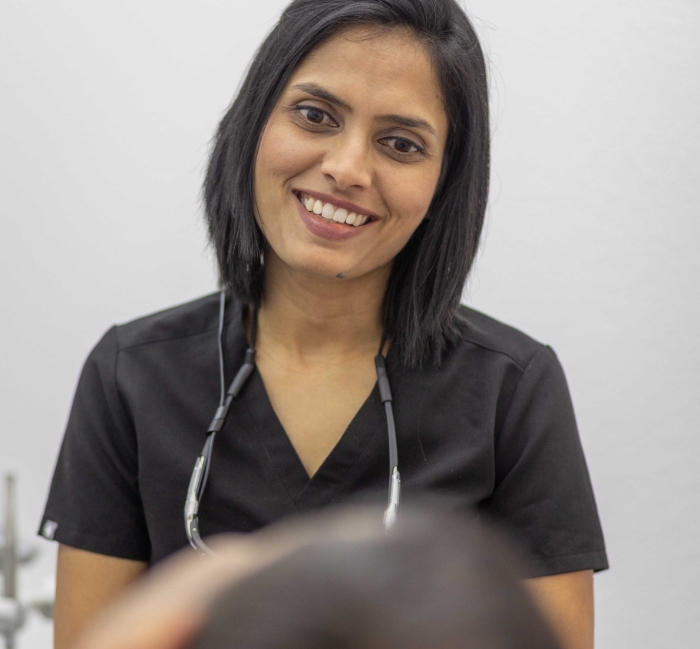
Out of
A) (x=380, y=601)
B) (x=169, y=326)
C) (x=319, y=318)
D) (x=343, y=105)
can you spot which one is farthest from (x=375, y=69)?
(x=380, y=601)

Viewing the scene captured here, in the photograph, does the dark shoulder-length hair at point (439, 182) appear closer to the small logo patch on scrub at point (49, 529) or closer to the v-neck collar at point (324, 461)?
the v-neck collar at point (324, 461)

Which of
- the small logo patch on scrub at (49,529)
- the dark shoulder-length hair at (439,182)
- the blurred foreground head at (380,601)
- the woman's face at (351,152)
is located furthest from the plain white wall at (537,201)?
the blurred foreground head at (380,601)

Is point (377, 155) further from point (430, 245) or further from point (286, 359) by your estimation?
point (286, 359)

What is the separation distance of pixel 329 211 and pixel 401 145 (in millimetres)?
102

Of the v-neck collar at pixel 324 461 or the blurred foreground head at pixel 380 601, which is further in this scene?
the v-neck collar at pixel 324 461

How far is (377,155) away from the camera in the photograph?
93 centimetres

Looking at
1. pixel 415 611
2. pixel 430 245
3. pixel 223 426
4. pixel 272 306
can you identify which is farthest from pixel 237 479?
pixel 415 611

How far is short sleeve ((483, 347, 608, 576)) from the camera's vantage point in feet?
3.16

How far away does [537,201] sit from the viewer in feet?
4.20

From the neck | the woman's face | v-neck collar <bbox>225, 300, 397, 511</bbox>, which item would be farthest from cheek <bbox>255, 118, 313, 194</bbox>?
v-neck collar <bbox>225, 300, 397, 511</bbox>

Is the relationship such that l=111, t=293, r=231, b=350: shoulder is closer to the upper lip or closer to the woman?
the woman

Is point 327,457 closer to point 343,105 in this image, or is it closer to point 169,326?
point 169,326

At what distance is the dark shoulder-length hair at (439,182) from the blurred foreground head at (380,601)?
0.74 meters

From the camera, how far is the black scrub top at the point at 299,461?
3.19ft
